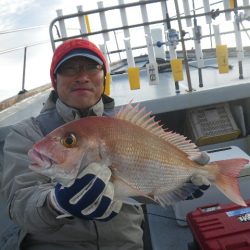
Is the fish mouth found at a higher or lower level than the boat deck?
higher

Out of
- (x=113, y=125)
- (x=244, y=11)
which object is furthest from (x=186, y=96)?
(x=113, y=125)

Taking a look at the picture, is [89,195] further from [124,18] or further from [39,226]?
[124,18]

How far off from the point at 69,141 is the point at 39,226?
0.55m

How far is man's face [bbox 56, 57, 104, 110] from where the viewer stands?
2072mm

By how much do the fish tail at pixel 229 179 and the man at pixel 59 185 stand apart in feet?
1.66

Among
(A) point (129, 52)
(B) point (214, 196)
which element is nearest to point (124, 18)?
(A) point (129, 52)

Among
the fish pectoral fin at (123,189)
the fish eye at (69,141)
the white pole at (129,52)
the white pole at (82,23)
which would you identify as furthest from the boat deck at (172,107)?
the fish eye at (69,141)

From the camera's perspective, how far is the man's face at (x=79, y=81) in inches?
81.6

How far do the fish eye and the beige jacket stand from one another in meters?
0.44

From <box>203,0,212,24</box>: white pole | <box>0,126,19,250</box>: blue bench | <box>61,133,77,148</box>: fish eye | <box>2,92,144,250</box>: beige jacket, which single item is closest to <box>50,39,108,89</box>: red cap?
<box>2,92,144,250</box>: beige jacket

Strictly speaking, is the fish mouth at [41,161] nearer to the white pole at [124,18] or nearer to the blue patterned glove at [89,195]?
the blue patterned glove at [89,195]

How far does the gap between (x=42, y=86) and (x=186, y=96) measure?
10.1ft

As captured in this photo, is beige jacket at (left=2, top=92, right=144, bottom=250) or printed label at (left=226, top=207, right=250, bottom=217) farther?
printed label at (left=226, top=207, right=250, bottom=217)

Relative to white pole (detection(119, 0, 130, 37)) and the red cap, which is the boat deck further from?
the red cap
